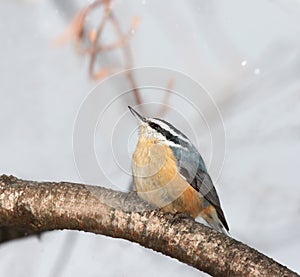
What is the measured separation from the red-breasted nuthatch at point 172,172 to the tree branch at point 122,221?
0.63 ft

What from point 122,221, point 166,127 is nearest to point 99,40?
point 166,127

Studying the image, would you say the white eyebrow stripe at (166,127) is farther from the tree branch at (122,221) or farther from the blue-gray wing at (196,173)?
the tree branch at (122,221)

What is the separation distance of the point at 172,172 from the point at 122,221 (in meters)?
0.35

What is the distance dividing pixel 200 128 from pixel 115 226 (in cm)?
87

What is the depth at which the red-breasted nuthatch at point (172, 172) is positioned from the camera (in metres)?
1.51

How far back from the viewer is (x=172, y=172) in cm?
153

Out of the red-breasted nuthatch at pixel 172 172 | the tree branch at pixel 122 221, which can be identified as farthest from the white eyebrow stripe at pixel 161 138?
the tree branch at pixel 122 221

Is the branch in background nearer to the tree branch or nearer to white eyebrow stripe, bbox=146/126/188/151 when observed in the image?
white eyebrow stripe, bbox=146/126/188/151

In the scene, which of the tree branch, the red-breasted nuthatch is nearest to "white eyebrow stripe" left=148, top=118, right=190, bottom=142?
the red-breasted nuthatch

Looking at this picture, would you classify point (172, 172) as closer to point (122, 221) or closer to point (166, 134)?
point (166, 134)

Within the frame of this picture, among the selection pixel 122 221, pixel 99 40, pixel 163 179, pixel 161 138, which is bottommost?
pixel 122 221

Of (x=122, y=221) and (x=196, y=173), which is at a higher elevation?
(x=196, y=173)

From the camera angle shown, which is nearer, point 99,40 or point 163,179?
point 163,179

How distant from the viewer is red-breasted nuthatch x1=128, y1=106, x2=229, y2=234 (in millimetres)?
1508
